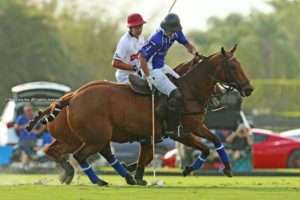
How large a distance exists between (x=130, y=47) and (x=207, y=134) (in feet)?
7.71

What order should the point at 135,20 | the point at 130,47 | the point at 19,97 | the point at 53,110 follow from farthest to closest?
the point at 19,97 < the point at 130,47 < the point at 135,20 < the point at 53,110

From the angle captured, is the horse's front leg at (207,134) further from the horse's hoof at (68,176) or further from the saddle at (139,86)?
the horse's hoof at (68,176)

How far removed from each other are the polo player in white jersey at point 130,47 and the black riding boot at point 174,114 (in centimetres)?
120

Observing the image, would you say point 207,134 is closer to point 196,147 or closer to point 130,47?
point 196,147

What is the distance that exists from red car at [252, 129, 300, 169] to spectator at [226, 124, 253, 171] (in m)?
2.24

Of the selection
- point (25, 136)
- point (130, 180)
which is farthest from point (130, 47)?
point (25, 136)

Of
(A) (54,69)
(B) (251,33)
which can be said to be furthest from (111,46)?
(B) (251,33)

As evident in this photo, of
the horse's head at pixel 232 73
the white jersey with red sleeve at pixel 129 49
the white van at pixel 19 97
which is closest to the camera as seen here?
the horse's head at pixel 232 73

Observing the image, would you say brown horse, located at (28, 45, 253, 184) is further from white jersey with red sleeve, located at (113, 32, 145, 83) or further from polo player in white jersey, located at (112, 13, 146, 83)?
white jersey with red sleeve, located at (113, 32, 145, 83)

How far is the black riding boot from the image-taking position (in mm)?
21000

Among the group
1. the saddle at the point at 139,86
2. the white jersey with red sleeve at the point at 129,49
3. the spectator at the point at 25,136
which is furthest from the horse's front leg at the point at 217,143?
the spectator at the point at 25,136

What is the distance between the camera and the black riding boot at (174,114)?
21.0 m

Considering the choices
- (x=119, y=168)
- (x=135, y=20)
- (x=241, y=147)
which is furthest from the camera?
(x=241, y=147)

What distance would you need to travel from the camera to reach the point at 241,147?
119ft
